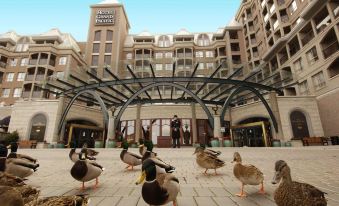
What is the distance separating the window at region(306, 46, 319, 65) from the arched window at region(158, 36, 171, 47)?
94.2 feet

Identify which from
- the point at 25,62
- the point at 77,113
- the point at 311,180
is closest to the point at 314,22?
the point at 311,180

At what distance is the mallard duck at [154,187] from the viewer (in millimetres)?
2100

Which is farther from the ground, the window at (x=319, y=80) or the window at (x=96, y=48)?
the window at (x=96, y=48)

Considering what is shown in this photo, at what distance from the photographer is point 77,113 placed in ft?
73.4

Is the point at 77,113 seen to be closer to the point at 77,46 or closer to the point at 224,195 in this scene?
the point at 224,195

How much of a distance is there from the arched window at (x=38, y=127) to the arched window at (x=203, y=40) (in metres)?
36.0

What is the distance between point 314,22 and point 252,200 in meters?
28.8

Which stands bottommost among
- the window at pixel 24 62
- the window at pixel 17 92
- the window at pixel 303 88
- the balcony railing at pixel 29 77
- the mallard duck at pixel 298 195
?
the mallard duck at pixel 298 195

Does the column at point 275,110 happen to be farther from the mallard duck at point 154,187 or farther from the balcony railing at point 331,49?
the mallard duck at point 154,187

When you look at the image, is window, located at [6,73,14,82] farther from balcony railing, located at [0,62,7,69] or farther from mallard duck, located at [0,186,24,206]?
mallard duck, located at [0,186,24,206]

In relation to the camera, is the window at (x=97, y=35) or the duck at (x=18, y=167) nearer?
the duck at (x=18, y=167)

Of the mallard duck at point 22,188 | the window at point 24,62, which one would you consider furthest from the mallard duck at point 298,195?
the window at point 24,62

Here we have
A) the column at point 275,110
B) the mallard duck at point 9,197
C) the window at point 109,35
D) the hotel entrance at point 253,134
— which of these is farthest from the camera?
the window at point 109,35

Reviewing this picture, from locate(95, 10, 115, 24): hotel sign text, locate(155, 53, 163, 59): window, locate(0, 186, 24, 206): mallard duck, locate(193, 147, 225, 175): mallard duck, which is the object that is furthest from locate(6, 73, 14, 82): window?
locate(0, 186, 24, 206): mallard duck
